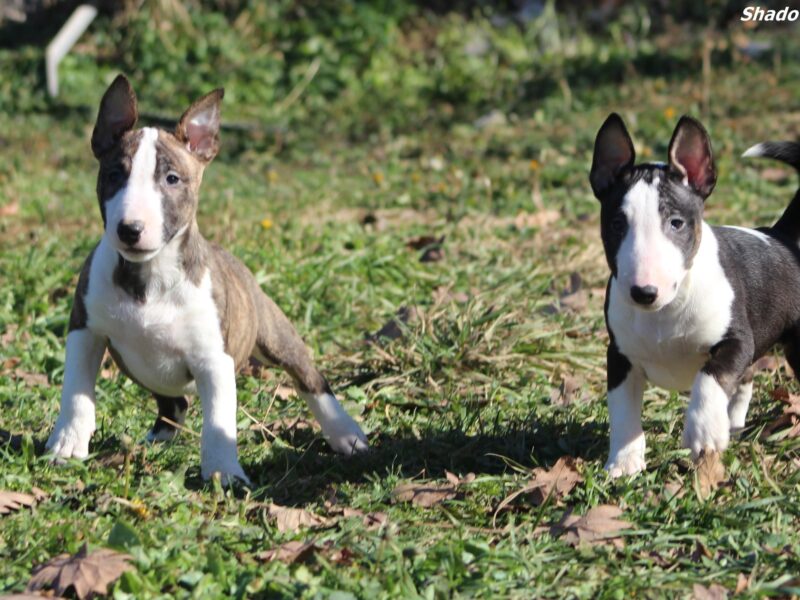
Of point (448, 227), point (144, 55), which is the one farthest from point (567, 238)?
point (144, 55)

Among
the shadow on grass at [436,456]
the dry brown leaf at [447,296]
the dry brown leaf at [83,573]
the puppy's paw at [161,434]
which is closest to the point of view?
the dry brown leaf at [83,573]

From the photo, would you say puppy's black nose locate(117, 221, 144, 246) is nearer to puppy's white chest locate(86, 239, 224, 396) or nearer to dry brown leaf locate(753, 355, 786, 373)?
puppy's white chest locate(86, 239, 224, 396)

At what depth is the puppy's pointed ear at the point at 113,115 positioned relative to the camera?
4.86 metres

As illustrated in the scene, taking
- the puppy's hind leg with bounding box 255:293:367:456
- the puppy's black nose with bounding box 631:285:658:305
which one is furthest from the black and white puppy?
the puppy's hind leg with bounding box 255:293:367:456

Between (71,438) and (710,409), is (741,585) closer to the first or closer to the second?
(710,409)

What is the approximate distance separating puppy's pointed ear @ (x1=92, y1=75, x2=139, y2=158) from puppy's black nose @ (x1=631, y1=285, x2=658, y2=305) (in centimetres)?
195

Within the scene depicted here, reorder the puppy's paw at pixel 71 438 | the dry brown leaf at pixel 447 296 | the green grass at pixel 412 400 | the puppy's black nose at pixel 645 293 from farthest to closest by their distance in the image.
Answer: the dry brown leaf at pixel 447 296
the puppy's paw at pixel 71 438
the puppy's black nose at pixel 645 293
the green grass at pixel 412 400

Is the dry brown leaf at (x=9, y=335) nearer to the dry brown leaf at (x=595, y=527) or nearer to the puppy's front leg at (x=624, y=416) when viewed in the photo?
the puppy's front leg at (x=624, y=416)

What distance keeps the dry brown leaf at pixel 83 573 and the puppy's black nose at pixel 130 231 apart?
1118 mm

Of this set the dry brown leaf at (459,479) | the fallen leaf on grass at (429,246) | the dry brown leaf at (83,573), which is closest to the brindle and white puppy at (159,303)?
the dry brown leaf at (459,479)

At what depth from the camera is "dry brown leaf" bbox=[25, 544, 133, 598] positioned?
3.69 metres

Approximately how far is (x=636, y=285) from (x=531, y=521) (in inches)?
33.6

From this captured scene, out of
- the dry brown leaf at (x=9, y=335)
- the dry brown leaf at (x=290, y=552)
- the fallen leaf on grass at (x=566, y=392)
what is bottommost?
the dry brown leaf at (x=9, y=335)

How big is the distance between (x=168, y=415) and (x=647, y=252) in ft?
7.21
